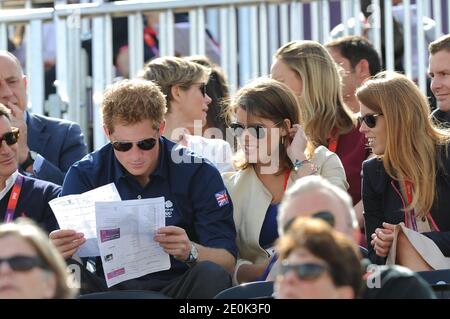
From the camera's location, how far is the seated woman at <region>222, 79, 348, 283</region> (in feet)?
20.3

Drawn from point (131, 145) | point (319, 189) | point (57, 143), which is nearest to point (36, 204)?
point (131, 145)

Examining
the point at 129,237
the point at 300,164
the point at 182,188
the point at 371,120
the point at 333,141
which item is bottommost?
the point at 129,237

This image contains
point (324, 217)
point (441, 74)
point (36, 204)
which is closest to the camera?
point (324, 217)

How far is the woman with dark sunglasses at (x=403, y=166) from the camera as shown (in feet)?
19.2

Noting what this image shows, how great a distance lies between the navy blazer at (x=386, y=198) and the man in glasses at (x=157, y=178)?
758 mm

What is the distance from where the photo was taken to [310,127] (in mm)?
6875

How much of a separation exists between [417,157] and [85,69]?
3.68 metres

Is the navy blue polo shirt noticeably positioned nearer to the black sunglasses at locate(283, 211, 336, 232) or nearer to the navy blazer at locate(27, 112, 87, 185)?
the navy blazer at locate(27, 112, 87, 185)

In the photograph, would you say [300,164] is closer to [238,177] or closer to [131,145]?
[238,177]

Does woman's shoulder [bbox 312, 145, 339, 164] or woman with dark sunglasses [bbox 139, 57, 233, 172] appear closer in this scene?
woman's shoulder [bbox 312, 145, 339, 164]

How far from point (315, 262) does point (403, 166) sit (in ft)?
8.02

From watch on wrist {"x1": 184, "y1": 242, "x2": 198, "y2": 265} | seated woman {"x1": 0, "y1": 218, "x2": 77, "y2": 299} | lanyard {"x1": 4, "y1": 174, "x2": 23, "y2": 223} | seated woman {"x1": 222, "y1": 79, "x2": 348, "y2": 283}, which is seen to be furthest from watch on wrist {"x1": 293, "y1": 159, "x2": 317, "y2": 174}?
seated woman {"x1": 0, "y1": 218, "x2": 77, "y2": 299}

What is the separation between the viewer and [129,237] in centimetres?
560

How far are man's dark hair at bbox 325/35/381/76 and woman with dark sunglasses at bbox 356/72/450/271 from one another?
1.57 metres
